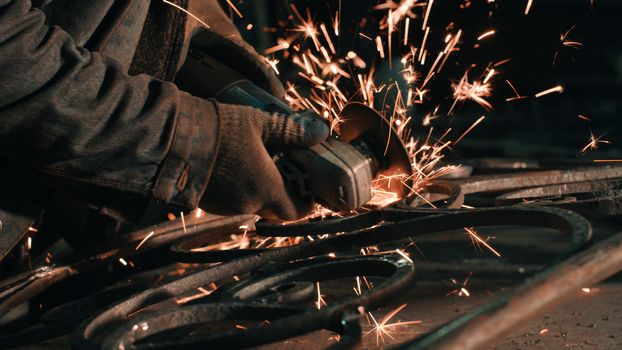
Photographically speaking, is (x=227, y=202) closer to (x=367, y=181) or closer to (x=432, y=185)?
(x=367, y=181)

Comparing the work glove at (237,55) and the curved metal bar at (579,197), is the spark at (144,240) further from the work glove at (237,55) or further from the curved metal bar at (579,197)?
the curved metal bar at (579,197)

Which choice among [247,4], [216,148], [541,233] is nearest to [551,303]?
[216,148]

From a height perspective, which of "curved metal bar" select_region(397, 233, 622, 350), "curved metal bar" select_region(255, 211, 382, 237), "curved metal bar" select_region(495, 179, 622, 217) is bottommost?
"curved metal bar" select_region(255, 211, 382, 237)

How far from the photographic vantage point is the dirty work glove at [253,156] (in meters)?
2.01

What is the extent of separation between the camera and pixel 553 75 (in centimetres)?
648

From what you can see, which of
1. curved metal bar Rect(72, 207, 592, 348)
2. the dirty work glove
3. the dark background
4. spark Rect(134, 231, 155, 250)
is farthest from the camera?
the dark background

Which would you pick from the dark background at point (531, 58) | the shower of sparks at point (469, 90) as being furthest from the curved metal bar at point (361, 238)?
the dark background at point (531, 58)

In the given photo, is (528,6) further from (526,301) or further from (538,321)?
(526,301)

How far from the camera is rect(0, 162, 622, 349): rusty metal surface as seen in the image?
130 centimetres

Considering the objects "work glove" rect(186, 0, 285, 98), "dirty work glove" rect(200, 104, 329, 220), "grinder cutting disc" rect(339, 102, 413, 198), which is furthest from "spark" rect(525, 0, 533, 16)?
"dirty work glove" rect(200, 104, 329, 220)

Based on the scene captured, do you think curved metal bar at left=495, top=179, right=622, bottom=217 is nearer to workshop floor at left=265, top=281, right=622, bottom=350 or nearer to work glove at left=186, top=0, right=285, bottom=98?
workshop floor at left=265, top=281, right=622, bottom=350

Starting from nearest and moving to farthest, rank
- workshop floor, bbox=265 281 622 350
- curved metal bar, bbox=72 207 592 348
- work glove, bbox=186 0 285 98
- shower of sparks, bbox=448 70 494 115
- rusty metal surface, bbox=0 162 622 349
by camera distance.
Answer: rusty metal surface, bbox=0 162 622 349 < curved metal bar, bbox=72 207 592 348 < workshop floor, bbox=265 281 622 350 < work glove, bbox=186 0 285 98 < shower of sparks, bbox=448 70 494 115

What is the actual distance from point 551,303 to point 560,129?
4832mm

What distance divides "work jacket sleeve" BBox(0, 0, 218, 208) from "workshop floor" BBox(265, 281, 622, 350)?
1.64 ft
